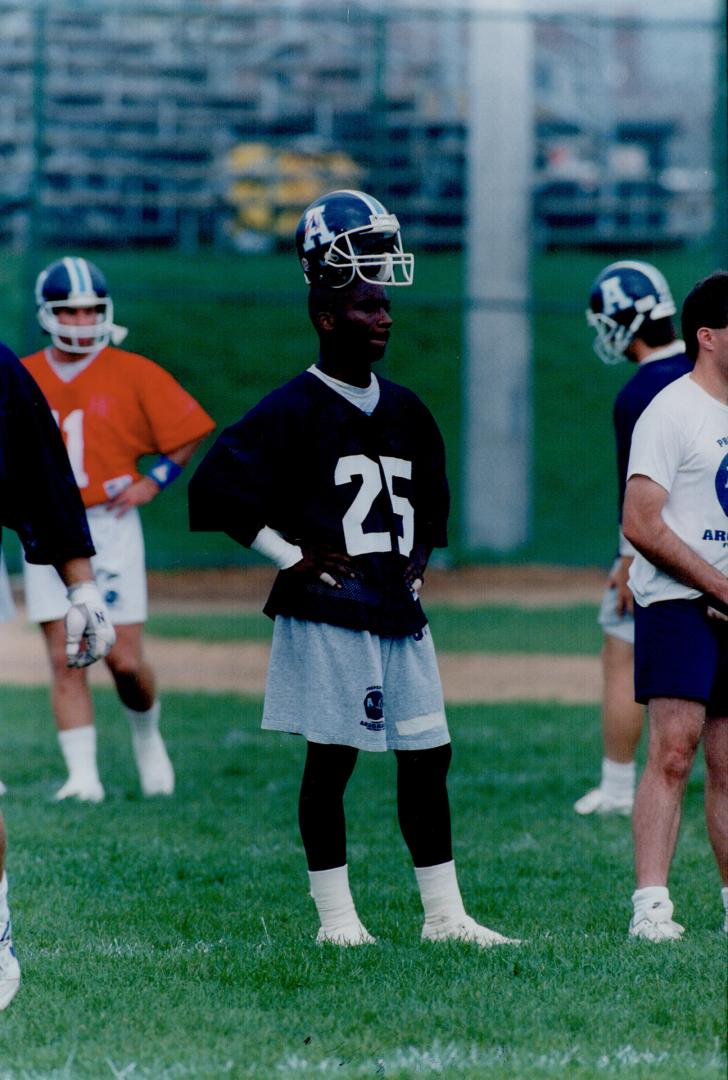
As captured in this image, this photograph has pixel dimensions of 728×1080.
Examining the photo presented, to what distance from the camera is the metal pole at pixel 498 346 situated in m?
20.4

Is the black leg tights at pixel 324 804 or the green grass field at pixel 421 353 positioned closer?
the black leg tights at pixel 324 804

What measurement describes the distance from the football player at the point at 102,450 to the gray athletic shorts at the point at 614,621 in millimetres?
1866

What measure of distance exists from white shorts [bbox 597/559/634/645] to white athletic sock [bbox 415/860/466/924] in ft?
7.76

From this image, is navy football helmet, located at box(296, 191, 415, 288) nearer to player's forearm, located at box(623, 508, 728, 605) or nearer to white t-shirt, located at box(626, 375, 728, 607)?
white t-shirt, located at box(626, 375, 728, 607)

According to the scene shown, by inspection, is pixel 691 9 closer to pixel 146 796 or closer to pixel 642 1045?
pixel 146 796

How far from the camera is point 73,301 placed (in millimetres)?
7457

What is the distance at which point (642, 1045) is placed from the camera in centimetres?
392

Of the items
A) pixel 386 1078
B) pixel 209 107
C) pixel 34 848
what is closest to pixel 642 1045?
pixel 386 1078

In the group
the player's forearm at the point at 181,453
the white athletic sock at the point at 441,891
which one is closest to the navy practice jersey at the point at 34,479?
the white athletic sock at the point at 441,891

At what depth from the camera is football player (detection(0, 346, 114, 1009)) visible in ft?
13.8

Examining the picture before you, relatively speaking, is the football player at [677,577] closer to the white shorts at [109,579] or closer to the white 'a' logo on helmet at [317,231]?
the white 'a' logo on helmet at [317,231]

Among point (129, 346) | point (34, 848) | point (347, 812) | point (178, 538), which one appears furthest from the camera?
point (129, 346)

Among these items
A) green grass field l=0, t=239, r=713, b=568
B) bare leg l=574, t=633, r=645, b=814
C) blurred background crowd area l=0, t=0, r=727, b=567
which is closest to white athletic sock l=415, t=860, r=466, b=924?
bare leg l=574, t=633, r=645, b=814

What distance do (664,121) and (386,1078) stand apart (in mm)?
24938
